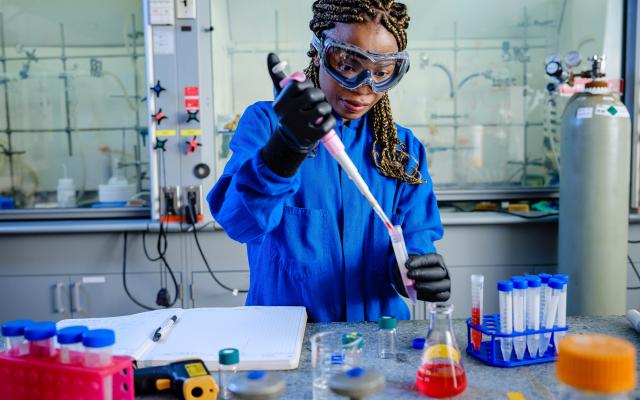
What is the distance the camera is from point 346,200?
154 centimetres

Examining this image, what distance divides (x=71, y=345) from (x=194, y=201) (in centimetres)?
204

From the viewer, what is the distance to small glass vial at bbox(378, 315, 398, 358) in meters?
1.17

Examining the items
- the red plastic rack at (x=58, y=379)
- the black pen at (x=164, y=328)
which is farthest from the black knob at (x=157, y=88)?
the red plastic rack at (x=58, y=379)

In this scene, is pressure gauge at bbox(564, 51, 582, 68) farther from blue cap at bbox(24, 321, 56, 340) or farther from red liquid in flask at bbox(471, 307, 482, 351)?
blue cap at bbox(24, 321, 56, 340)

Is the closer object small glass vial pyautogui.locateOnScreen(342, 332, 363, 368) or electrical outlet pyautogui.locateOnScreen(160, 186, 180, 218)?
small glass vial pyautogui.locateOnScreen(342, 332, 363, 368)

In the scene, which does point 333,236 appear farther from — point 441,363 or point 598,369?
point 598,369

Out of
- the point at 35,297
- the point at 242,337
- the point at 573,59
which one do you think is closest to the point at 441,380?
the point at 242,337

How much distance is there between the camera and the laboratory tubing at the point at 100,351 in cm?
85

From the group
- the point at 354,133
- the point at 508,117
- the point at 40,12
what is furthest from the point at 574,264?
the point at 40,12

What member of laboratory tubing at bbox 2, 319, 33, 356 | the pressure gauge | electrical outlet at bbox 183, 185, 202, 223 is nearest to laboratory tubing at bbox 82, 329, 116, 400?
laboratory tubing at bbox 2, 319, 33, 356

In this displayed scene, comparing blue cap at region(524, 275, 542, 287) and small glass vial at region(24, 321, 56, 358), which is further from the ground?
blue cap at region(524, 275, 542, 287)

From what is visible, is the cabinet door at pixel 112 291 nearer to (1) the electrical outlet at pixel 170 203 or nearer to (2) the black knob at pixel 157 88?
(1) the electrical outlet at pixel 170 203

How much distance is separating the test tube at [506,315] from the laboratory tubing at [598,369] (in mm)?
466

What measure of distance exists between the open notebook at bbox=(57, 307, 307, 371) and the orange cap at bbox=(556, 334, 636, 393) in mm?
587
